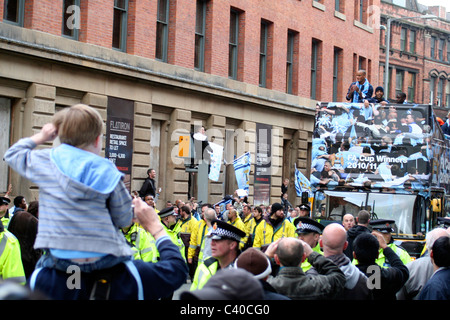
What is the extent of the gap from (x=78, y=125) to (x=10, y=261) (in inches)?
163

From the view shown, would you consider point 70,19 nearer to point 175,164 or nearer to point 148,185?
point 148,185

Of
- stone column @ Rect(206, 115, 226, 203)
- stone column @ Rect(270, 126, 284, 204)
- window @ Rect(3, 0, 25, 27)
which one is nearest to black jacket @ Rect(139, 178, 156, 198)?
stone column @ Rect(206, 115, 226, 203)

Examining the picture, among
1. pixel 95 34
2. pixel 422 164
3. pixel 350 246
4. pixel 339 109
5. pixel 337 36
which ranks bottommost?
pixel 350 246

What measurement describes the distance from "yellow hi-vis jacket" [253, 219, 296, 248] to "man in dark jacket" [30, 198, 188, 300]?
11315 mm

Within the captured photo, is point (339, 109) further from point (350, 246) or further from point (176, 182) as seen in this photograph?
point (176, 182)

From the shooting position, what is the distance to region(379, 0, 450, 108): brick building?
54.6m

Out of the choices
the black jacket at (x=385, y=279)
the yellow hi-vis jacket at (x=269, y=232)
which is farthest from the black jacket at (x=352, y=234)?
the black jacket at (x=385, y=279)

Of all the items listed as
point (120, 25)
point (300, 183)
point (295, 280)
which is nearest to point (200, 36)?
point (120, 25)

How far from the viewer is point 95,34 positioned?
2211cm

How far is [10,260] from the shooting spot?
7.22 m

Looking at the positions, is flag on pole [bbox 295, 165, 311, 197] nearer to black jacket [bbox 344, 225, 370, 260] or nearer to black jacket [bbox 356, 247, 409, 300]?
black jacket [bbox 344, 225, 370, 260]

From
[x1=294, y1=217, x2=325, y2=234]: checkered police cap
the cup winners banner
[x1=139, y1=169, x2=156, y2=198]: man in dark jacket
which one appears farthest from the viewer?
[x1=139, y1=169, x2=156, y2=198]: man in dark jacket
